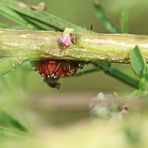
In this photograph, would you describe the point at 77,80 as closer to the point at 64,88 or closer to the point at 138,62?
the point at 64,88

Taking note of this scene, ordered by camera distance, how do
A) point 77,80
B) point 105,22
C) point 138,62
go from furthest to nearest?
point 77,80
point 105,22
point 138,62

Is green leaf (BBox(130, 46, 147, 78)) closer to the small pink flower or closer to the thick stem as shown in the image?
the thick stem

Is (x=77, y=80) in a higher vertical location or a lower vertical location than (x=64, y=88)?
higher

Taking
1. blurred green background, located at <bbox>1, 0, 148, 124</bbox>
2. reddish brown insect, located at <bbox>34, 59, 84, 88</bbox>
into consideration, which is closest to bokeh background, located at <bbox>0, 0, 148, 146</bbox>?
blurred green background, located at <bbox>1, 0, 148, 124</bbox>

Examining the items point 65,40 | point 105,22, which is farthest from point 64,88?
point 65,40

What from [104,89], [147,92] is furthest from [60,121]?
[147,92]

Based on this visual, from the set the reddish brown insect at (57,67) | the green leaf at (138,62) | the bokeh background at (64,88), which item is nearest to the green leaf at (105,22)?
the bokeh background at (64,88)
